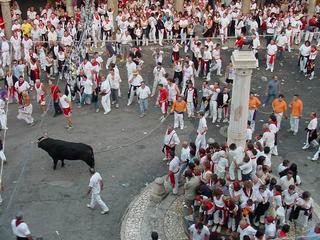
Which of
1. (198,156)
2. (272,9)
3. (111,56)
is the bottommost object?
(198,156)

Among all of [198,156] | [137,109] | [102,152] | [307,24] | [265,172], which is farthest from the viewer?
[307,24]

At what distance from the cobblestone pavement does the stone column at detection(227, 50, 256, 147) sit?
9.63ft

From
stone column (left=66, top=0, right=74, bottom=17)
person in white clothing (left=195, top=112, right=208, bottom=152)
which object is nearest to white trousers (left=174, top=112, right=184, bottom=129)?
person in white clothing (left=195, top=112, right=208, bottom=152)

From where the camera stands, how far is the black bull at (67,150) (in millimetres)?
15827

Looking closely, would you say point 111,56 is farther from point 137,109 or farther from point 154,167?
point 154,167

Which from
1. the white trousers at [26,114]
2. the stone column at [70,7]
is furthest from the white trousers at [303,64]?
the white trousers at [26,114]

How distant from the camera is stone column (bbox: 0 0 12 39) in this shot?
24547 millimetres

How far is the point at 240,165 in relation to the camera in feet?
45.3

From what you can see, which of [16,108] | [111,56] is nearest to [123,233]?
[16,108]

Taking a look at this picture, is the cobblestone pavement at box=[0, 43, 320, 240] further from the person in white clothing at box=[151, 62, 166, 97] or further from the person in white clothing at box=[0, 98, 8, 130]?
the person in white clothing at box=[151, 62, 166, 97]

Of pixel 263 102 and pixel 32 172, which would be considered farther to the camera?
pixel 263 102

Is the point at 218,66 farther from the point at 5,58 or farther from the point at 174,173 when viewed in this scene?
the point at 5,58

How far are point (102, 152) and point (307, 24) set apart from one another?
13.0 m

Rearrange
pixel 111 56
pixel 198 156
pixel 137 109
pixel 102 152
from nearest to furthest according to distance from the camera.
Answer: pixel 198 156
pixel 102 152
pixel 137 109
pixel 111 56
